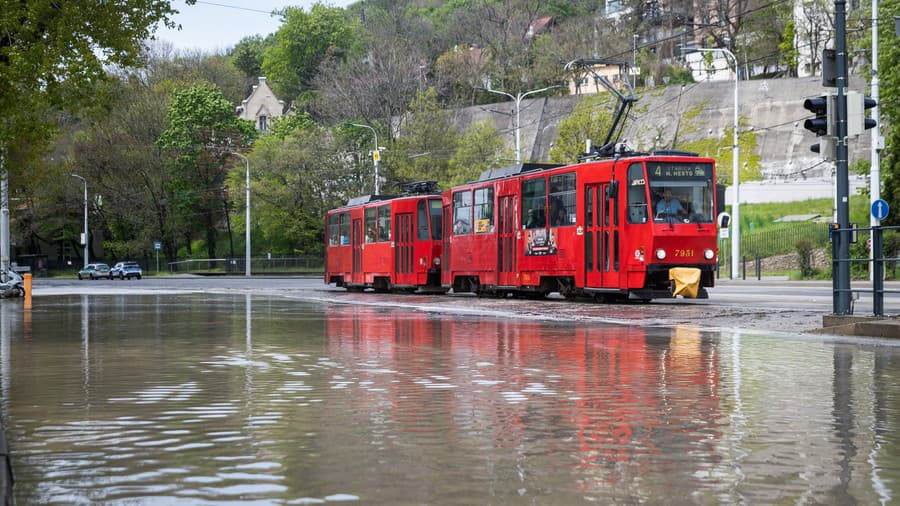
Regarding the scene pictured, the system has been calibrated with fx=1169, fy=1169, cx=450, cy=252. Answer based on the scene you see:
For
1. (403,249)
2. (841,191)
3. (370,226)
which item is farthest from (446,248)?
(841,191)

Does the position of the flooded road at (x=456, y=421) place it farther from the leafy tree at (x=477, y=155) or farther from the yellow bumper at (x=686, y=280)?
the leafy tree at (x=477, y=155)

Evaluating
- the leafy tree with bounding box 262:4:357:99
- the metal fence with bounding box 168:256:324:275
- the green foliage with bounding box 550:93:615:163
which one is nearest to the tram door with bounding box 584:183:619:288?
the green foliage with bounding box 550:93:615:163

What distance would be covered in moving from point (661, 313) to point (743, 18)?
7987 cm

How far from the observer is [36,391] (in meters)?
11.2

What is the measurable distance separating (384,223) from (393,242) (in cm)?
108

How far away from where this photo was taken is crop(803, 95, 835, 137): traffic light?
755 inches

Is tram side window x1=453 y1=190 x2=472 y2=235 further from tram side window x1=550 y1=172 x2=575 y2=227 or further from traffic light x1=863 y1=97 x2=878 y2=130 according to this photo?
traffic light x1=863 y1=97 x2=878 y2=130

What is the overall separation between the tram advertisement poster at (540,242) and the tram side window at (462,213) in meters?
4.74

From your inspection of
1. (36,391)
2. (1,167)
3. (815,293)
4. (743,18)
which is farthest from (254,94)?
(36,391)

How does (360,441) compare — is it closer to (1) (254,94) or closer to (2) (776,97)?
(2) (776,97)

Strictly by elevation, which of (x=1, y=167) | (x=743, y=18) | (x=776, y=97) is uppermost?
(x=743, y=18)

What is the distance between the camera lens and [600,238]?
29.3m

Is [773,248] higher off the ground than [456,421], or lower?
higher

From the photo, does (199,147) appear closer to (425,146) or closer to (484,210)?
(425,146)
